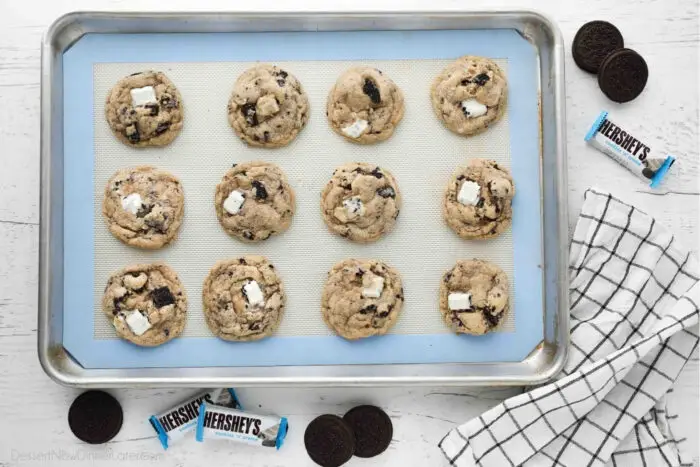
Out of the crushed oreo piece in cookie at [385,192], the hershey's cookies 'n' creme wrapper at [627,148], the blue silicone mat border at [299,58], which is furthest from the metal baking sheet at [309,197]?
the hershey's cookies 'n' creme wrapper at [627,148]

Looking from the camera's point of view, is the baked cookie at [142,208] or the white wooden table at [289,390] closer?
the baked cookie at [142,208]

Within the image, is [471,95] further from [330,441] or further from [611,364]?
[330,441]

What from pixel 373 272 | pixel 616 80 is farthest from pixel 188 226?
pixel 616 80

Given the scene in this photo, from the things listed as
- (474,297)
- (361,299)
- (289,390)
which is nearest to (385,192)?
(361,299)

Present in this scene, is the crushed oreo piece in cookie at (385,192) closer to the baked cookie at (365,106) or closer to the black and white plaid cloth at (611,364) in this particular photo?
the baked cookie at (365,106)

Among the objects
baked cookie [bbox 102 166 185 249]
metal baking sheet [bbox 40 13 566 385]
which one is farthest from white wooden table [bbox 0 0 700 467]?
baked cookie [bbox 102 166 185 249]

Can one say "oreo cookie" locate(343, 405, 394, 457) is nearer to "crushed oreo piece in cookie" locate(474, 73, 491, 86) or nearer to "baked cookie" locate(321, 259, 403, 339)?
"baked cookie" locate(321, 259, 403, 339)

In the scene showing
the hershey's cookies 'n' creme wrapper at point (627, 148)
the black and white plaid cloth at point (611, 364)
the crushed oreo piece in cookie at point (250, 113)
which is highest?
the crushed oreo piece in cookie at point (250, 113)
